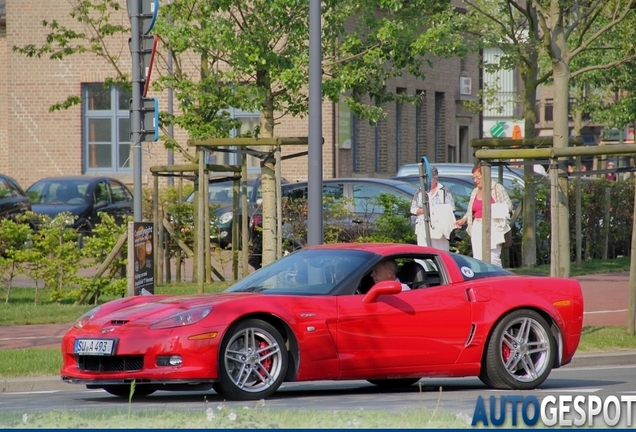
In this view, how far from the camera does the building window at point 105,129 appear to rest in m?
39.1

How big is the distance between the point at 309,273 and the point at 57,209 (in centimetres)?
2064

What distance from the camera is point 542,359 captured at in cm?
1127

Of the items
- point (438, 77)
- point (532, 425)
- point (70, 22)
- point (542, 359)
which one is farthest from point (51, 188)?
point (532, 425)

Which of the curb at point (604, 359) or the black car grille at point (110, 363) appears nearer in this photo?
the black car grille at point (110, 363)

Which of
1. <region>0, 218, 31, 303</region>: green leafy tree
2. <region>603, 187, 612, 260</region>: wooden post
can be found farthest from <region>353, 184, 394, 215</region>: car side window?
<region>0, 218, 31, 303</region>: green leafy tree

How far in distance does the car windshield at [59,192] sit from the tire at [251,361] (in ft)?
71.5

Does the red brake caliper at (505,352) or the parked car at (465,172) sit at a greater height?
the parked car at (465,172)

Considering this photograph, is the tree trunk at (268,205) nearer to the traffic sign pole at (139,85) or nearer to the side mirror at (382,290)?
the traffic sign pole at (139,85)

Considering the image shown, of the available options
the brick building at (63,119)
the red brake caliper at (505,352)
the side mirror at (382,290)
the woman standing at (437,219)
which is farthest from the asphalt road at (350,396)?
the brick building at (63,119)

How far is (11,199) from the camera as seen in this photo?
94.7 ft

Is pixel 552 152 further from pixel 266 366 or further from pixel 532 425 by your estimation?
pixel 532 425

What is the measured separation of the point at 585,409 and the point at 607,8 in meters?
15.8

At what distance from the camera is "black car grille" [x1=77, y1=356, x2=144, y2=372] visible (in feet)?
33.1

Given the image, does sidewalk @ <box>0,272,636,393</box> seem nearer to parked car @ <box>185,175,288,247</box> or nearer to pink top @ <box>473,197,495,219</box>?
pink top @ <box>473,197,495,219</box>
